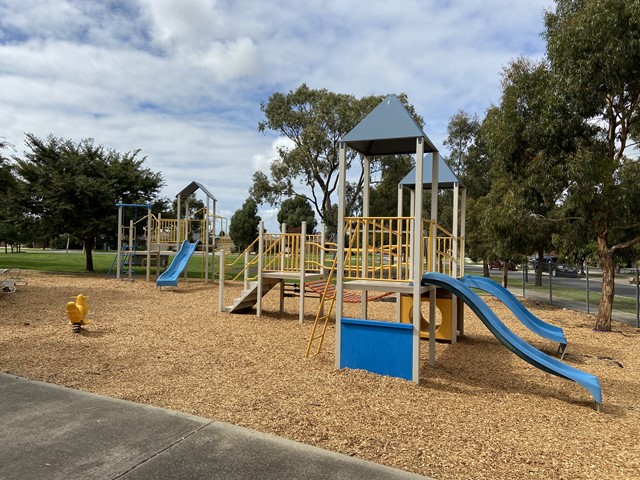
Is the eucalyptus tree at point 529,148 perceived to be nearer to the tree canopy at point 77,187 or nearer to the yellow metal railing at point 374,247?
the yellow metal railing at point 374,247

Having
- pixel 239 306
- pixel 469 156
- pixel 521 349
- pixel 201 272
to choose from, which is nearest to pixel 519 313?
pixel 521 349

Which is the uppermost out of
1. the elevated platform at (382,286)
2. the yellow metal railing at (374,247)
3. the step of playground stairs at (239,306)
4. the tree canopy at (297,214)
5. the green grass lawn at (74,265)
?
the tree canopy at (297,214)

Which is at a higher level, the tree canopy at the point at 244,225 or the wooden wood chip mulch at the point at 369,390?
the tree canopy at the point at 244,225

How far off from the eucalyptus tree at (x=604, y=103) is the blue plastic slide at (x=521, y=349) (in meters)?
5.81

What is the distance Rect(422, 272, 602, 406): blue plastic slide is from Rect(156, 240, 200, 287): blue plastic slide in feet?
37.1

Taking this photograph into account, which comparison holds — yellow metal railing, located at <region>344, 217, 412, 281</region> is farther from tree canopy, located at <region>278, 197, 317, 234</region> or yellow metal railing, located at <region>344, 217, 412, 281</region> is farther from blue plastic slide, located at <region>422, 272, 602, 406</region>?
tree canopy, located at <region>278, 197, 317, 234</region>

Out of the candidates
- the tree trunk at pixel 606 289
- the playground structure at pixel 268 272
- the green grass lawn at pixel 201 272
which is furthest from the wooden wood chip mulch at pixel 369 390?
the green grass lawn at pixel 201 272

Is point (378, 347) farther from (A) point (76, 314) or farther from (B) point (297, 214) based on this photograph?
(B) point (297, 214)

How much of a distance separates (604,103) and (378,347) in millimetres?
8962

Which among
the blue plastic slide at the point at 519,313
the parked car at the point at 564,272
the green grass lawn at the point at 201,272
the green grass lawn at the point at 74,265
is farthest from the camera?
the green grass lawn at the point at 74,265

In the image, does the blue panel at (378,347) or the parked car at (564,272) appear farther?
the parked car at (564,272)

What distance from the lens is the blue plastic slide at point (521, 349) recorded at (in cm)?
512

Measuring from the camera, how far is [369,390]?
5.26m

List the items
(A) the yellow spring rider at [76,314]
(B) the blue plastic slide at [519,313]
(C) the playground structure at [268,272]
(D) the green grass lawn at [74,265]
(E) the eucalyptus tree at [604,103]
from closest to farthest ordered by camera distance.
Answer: (A) the yellow spring rider at [76,314], (B) the blue plastic slide at [519,313], (E) the eucalyptus tree at [604,103], (C) the playground structure at [268,272], (D) the green grass lawn at [74,265]
